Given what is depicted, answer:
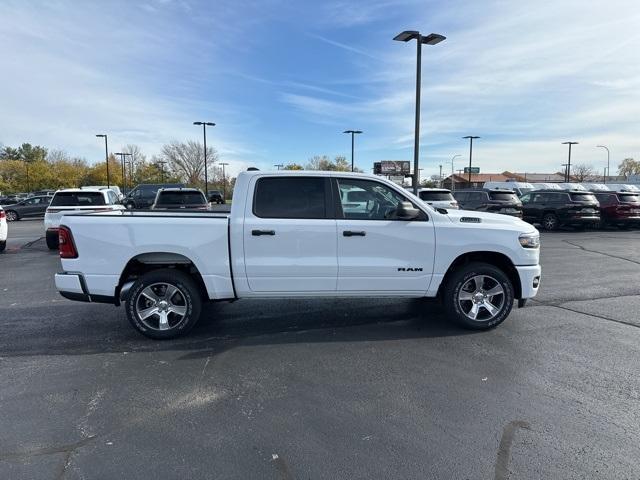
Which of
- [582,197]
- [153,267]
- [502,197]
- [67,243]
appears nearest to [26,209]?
[502,197]

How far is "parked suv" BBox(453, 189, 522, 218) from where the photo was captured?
18.1 meters

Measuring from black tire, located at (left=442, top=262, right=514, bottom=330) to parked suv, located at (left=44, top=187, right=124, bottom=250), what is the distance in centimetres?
1031

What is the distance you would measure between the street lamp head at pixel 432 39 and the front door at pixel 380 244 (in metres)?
12.3

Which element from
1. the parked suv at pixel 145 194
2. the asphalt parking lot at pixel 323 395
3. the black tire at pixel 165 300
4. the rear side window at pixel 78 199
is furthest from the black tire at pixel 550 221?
the parked suv at pixel 145 194

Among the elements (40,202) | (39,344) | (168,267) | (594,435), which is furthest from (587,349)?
(40,202)

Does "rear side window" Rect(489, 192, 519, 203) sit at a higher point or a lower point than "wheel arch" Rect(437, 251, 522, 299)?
higher

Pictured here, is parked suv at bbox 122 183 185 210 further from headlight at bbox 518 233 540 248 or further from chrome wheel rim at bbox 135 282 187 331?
headlight at bbox 518 233 540 248

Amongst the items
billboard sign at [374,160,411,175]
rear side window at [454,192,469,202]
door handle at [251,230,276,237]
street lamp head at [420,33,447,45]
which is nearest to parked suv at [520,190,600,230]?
rear side window at [454,192,469,202]

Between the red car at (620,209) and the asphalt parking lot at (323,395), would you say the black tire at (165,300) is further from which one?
the red car at (620,209)

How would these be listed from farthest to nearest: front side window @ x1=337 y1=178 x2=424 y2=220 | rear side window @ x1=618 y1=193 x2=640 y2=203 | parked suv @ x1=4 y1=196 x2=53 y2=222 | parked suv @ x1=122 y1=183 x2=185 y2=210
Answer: parked suv @ x1=4 y1=196 x2=53 y2=222 → parked suv @ x1=122 y1=183 x2=185 y2=210 → rear side window @ x1=618 y1=193 x2=640 y2=203 → front side window @ x1=337 y1=178 x2=424 y2=220

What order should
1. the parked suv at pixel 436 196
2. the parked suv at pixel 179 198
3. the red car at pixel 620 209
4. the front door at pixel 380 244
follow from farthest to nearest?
1. the red car at pixel 620 209
2. the parked suv at pixel 436 196
3. the parked suv at pixel 179 198
4. the front door at pixel 380 244

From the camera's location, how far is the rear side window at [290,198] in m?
5.08

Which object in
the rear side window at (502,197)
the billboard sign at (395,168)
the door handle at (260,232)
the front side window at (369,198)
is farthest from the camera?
Result: the billboard sign at (395,168)

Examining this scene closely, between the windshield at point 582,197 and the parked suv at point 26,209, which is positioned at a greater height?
the windshield at point 582,197
